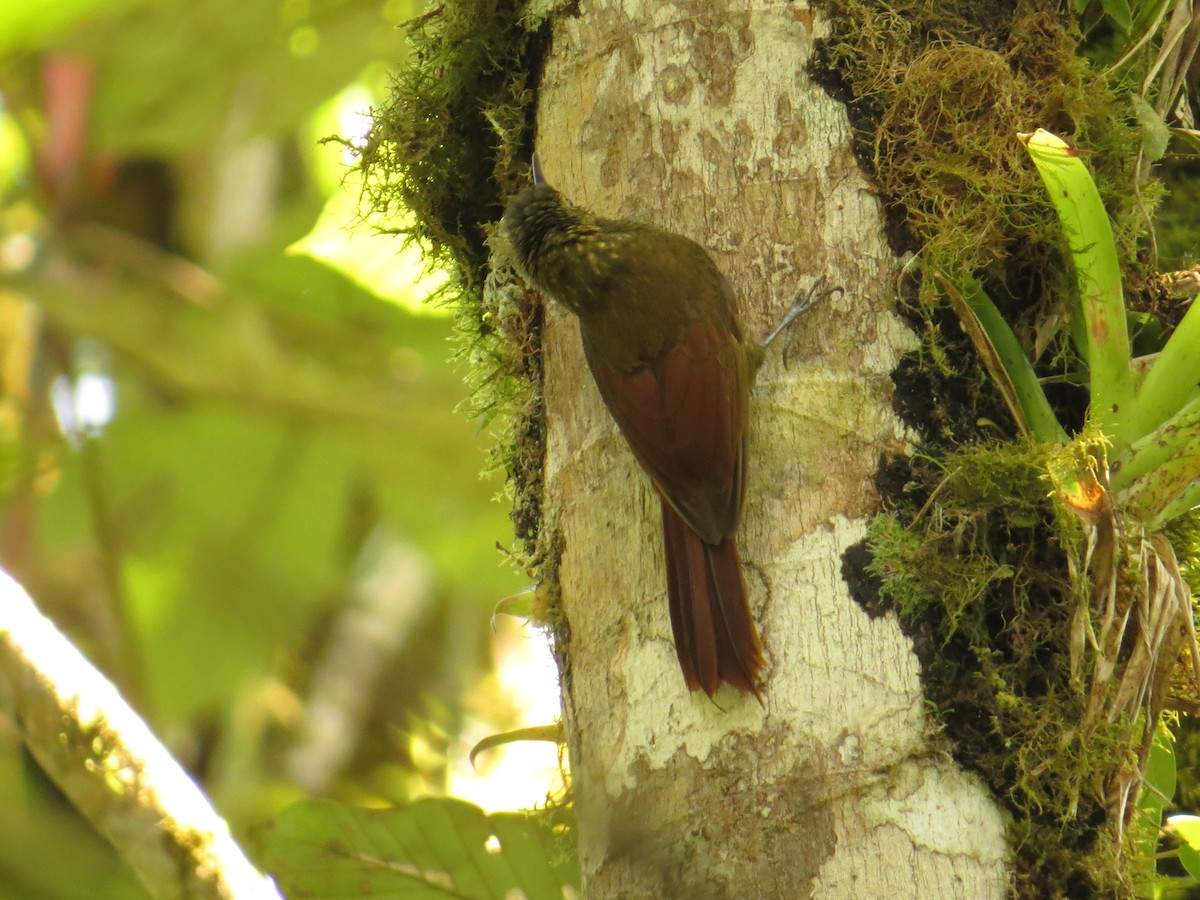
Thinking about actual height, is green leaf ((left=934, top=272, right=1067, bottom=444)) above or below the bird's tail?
above

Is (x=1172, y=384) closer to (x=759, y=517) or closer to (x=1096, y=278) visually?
(x=1096, y=278)

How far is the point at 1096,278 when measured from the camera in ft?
7.32

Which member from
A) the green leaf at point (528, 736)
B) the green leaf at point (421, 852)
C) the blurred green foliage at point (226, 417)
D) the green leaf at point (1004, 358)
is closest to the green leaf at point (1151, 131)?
the green leaf at point (1004, 358)

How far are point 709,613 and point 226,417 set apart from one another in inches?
118

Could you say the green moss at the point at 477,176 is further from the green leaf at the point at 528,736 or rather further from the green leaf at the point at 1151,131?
the green leaf at the point at 1151,131

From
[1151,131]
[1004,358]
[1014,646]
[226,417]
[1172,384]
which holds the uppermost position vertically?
[226,417]

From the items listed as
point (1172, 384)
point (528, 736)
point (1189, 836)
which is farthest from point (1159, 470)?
point (528, 736)

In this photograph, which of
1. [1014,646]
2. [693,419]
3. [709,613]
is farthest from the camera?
[693,419]

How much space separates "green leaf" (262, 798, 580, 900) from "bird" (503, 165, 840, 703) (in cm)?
64

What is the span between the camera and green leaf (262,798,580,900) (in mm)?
2441

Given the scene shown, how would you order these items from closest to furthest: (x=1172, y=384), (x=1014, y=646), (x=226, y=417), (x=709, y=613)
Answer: (x=709, y=613)
(x=1014, y=646)
(x=1172, y=384)
(x=226, y=417)

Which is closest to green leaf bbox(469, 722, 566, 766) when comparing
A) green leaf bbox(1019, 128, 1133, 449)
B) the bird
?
the bird

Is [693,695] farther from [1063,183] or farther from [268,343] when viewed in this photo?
[268,343]

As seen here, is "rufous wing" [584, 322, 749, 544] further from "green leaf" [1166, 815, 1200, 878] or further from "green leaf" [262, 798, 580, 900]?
"green leaf" [1166, 815, 1200, 878]
